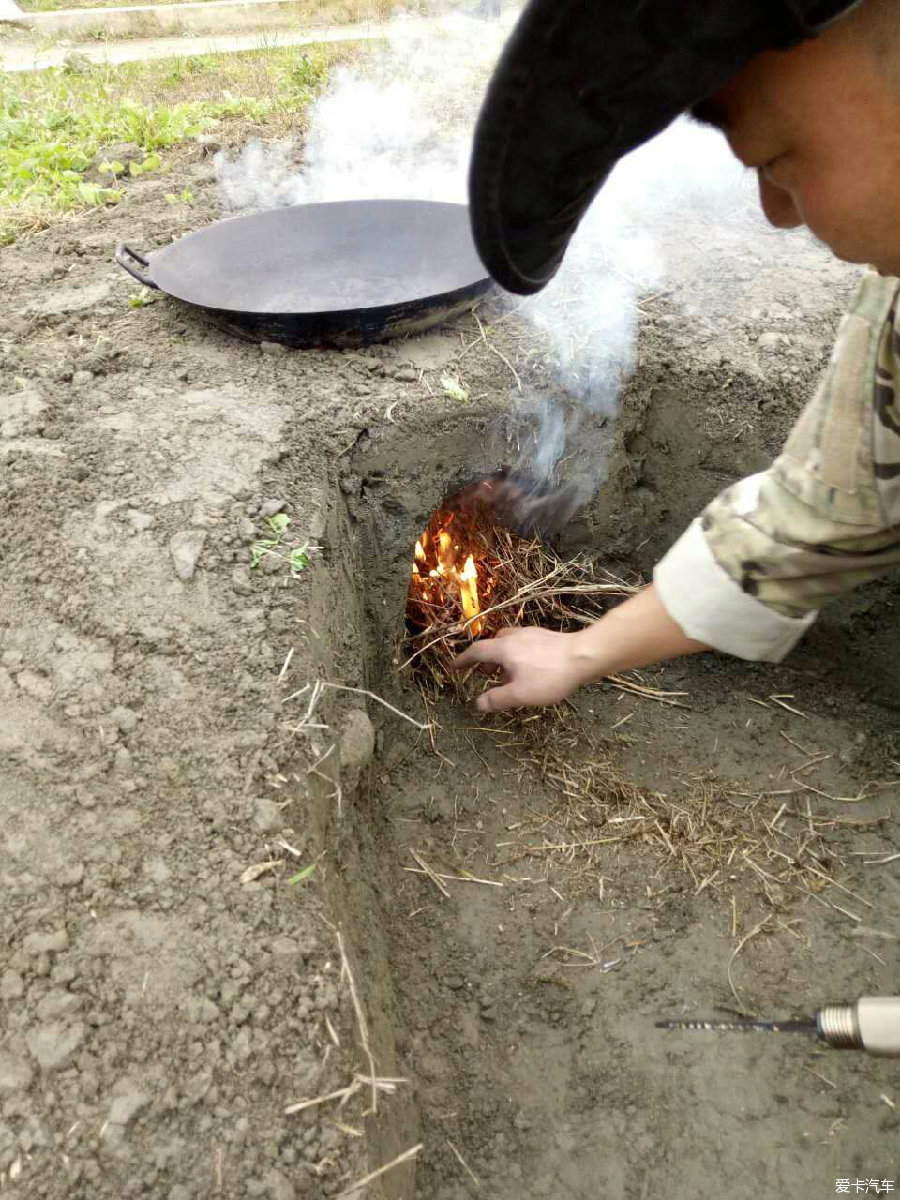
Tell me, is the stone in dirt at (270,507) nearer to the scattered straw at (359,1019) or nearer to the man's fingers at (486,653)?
the man's fingers at (486,653)

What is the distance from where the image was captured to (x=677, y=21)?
856mm

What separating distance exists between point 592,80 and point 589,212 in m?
3.29

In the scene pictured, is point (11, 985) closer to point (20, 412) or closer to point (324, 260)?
point (20, 412)

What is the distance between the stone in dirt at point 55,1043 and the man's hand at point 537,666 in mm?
1143

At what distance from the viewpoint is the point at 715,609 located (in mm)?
1748

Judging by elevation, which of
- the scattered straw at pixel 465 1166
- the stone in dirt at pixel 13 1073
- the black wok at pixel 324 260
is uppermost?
the black wok at pixel 324 260

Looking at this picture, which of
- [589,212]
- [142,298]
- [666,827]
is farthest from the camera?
[589,212]

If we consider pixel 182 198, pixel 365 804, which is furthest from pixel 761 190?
pixel 182 198

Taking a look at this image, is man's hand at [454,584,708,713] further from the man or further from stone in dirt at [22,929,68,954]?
stone in dirt at [22,929,68,954]

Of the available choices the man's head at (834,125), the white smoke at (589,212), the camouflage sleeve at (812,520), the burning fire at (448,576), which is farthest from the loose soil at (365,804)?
the man's head at (834,125)

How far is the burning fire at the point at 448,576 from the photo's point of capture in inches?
126

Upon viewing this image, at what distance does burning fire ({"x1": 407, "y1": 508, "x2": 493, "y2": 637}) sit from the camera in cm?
320

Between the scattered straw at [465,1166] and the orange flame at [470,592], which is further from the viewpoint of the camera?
the orange flame at [470,592]

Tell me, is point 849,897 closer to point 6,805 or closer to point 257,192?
point 6,805
